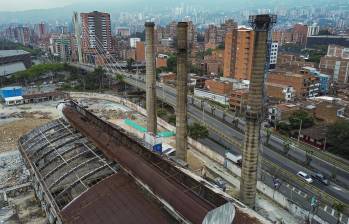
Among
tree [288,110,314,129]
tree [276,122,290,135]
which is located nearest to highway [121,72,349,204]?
tree [276,122,290,135]

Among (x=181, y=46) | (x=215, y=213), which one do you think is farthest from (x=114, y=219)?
(x=181, y=46)

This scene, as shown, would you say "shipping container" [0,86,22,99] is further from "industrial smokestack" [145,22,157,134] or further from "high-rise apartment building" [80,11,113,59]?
"high-rise apartment building" [80,11,113,59]

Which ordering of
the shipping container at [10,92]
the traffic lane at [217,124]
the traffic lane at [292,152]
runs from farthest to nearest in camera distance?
the shipping container at [10,92] < the traffic lane at [217,124] < the traffic lane at [292,152]

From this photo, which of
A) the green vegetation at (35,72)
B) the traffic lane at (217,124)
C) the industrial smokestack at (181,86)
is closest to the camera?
the industrial smokestack at (181,86)

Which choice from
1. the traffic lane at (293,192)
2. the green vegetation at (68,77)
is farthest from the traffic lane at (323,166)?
the green vegetation at (68,77)

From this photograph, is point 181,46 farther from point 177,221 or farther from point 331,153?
point 331,153

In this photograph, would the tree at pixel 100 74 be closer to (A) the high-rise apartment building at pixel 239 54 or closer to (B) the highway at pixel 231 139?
(B) the highway at pixel 231 139
